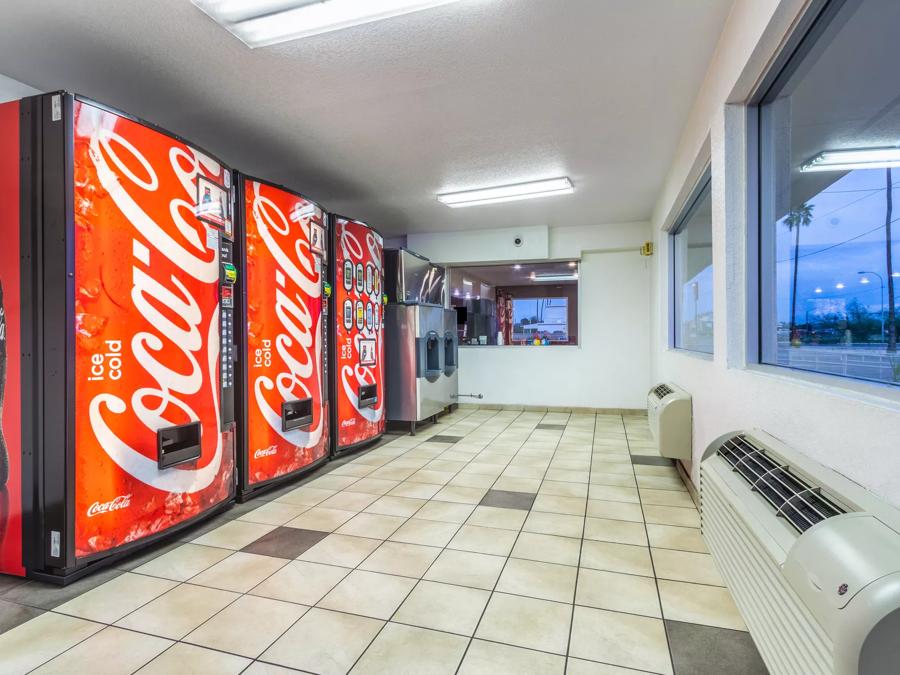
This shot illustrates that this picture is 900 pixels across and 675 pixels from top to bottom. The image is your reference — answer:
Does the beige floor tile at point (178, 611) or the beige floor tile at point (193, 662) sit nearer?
the beige floor tile at point (193, 662)

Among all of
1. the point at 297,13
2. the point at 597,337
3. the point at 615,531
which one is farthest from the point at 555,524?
the point at 597,337

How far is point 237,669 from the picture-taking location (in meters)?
1.58

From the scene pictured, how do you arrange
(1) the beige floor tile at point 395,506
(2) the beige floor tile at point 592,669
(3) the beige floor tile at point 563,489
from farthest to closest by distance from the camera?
(3) the beige floor tile at point 563,489 → (1) the beige floor tile at point 395,506 → (2) the beige floor tile at point 592,669

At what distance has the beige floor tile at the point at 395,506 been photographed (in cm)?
303

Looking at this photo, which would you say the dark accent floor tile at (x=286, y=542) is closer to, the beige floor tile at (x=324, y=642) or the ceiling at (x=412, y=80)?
the beige floor tile at (x=324, y=642)

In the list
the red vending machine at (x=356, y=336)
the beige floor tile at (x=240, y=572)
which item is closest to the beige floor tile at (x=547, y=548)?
the beige floor tile at (x=240, y=572)

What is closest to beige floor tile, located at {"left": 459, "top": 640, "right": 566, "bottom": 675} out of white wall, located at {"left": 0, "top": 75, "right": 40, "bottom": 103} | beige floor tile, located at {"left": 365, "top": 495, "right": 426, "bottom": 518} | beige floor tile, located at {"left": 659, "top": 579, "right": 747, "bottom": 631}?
beige floor tile, located at {"left": 659, "top": 579, "right": 747, "bottom": 631}

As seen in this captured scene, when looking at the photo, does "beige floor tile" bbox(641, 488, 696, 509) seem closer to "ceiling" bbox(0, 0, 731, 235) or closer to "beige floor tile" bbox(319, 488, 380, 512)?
"beige floor tile" bbox(319, 488, 380, 512)

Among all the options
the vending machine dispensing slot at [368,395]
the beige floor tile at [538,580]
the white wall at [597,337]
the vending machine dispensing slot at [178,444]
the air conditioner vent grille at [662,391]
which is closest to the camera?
the beige floor tile at [538,580]

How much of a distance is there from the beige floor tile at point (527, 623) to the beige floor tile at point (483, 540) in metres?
0.45

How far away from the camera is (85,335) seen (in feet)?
7.17

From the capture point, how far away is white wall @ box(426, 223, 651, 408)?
22.3 feet

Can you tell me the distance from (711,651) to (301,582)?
1.72m

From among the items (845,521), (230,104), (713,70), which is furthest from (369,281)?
(845,521)
